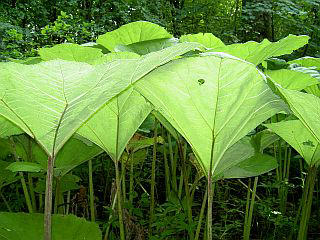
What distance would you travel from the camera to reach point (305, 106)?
46 centimetres

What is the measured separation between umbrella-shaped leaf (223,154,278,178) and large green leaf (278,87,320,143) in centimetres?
28

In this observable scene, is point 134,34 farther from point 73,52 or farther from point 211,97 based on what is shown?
point 211,97

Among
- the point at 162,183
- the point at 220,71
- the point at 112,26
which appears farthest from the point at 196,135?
the point at 112,26

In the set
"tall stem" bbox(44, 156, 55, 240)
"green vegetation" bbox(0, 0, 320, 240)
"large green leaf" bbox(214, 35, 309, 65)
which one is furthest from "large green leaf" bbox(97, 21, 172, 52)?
"tall stem" bbox(44, 156, 55, 240)

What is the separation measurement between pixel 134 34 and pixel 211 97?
64cm

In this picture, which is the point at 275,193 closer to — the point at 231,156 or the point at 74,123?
the point at 231,156

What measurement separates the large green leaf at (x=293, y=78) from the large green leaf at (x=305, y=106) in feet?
1.07

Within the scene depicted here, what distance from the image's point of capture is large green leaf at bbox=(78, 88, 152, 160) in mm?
628

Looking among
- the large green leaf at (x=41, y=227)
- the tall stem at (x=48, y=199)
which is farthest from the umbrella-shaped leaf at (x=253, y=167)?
the tall stem at (x=48, y=199)

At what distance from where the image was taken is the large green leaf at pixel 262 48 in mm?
753

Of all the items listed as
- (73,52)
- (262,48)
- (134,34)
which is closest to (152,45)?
(134,34)

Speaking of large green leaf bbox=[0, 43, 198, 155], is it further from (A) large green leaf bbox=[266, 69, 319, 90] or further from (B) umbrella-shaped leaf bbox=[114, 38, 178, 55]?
(B) umbrella-shaped leaf bbox=[114, 38, 178, 55]

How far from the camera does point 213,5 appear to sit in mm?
5141

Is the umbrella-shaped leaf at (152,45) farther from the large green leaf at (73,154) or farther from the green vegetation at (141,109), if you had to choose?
the large green leaf at (73,154)
